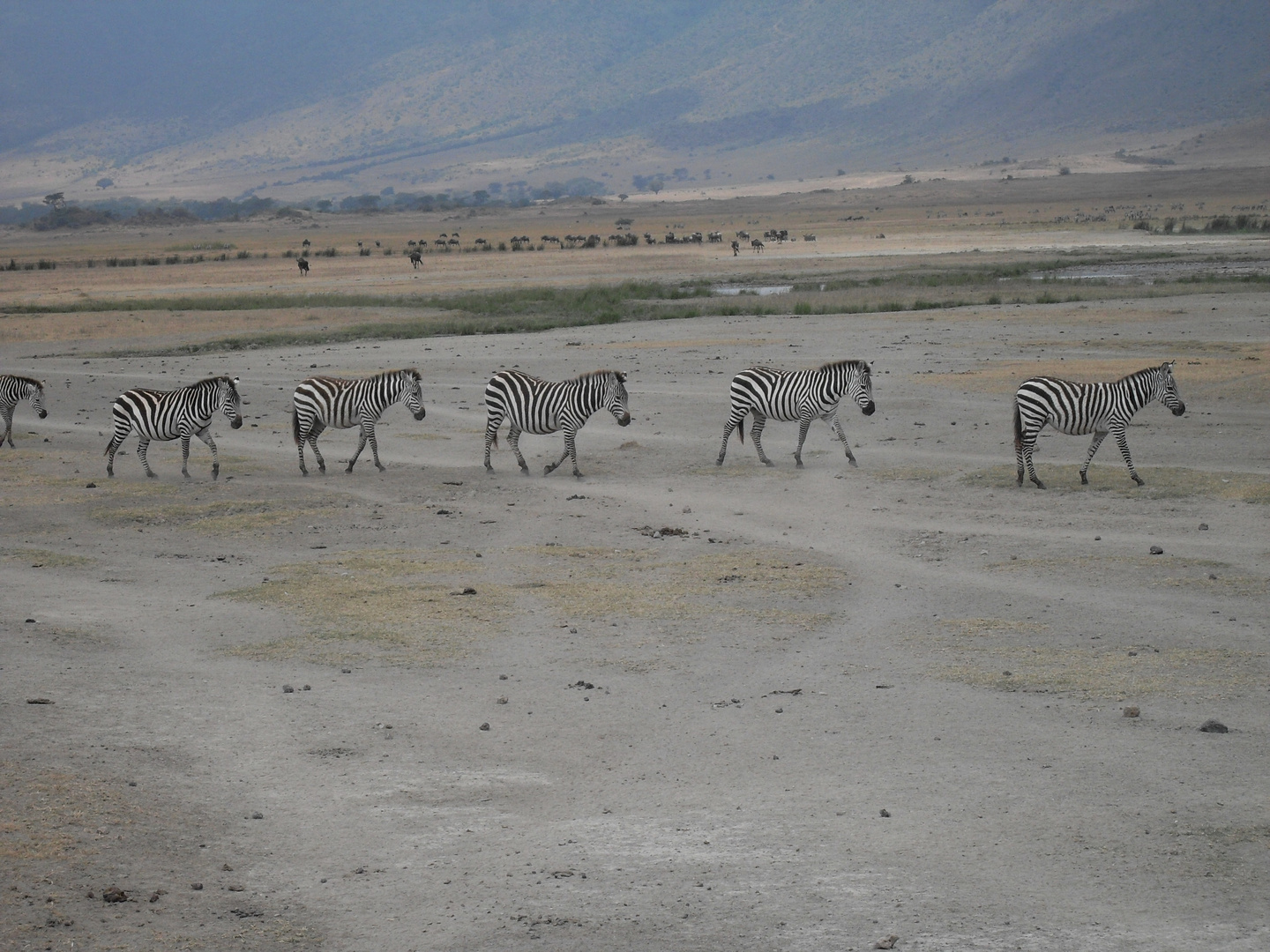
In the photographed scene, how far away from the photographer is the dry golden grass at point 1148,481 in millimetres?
18375

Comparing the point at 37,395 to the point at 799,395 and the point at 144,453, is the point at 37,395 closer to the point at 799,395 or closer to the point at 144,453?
the point at 144,453

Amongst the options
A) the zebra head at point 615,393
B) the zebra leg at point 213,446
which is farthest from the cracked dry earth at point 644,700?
the zebra head at point 615,393

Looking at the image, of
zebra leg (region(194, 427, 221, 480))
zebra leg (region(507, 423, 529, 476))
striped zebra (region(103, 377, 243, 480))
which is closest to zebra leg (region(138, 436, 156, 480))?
striped zebra (region(103, 377, 243, 480))

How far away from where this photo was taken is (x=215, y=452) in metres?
20.8

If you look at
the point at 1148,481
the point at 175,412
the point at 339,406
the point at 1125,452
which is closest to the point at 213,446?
the point at 175,412

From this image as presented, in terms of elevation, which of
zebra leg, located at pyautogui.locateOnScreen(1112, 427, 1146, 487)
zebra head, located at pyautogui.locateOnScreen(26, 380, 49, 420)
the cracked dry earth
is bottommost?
the cracked dry earth

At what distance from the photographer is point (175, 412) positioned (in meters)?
20.5

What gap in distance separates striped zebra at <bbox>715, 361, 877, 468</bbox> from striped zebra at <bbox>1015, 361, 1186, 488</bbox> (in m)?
2.51

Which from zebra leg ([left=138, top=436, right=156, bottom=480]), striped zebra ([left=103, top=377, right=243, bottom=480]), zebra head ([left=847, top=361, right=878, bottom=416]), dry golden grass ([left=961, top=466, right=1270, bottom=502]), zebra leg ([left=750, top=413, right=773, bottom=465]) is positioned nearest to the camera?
dry golden grass ([left=961, top=466, right=1270, bottom=502])

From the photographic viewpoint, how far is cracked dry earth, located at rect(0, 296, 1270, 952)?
24.4 ft

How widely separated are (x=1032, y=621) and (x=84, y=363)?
28.9 metres

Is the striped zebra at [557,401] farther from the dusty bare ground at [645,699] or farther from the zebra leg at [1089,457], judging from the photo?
the zebra leg at [1089,457]

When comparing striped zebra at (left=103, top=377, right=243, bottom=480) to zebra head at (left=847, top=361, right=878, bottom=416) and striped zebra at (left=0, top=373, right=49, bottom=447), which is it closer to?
striped zebra at (left=0, top=373, right=49, bottom=447)

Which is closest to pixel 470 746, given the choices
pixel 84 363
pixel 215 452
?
pixel 215 452
